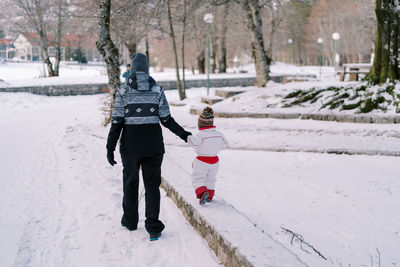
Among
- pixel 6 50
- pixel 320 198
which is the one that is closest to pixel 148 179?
pixel 320 198

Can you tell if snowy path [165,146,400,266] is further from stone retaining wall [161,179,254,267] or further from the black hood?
the black hood

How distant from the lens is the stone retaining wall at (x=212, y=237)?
3.31 metres

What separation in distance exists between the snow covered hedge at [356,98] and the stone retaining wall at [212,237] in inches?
282

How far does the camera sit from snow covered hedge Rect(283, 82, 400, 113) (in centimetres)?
1033

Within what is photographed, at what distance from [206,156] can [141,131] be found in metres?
0.92

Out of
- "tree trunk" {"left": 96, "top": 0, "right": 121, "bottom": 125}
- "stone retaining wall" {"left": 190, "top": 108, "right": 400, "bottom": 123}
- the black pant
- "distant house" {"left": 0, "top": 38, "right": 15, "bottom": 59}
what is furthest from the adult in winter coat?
"distant house" {"left": 0, "top": 38, "right": 15, "bottom": 59}

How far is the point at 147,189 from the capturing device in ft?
13.9

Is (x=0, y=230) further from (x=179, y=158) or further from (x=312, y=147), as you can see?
(x=312, y=147)

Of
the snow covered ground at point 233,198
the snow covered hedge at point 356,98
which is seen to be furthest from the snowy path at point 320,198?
the snow covered hedge at point 356,98

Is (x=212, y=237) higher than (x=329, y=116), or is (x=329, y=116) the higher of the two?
(x=329, y=116)

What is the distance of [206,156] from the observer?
4621 mm

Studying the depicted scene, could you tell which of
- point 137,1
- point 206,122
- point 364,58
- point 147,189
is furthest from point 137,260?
point 364,58

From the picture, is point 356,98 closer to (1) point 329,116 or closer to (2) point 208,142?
(1) point 329,116

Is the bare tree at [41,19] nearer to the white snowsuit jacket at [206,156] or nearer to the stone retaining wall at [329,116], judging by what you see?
the stone retaining wall at [329,116]
